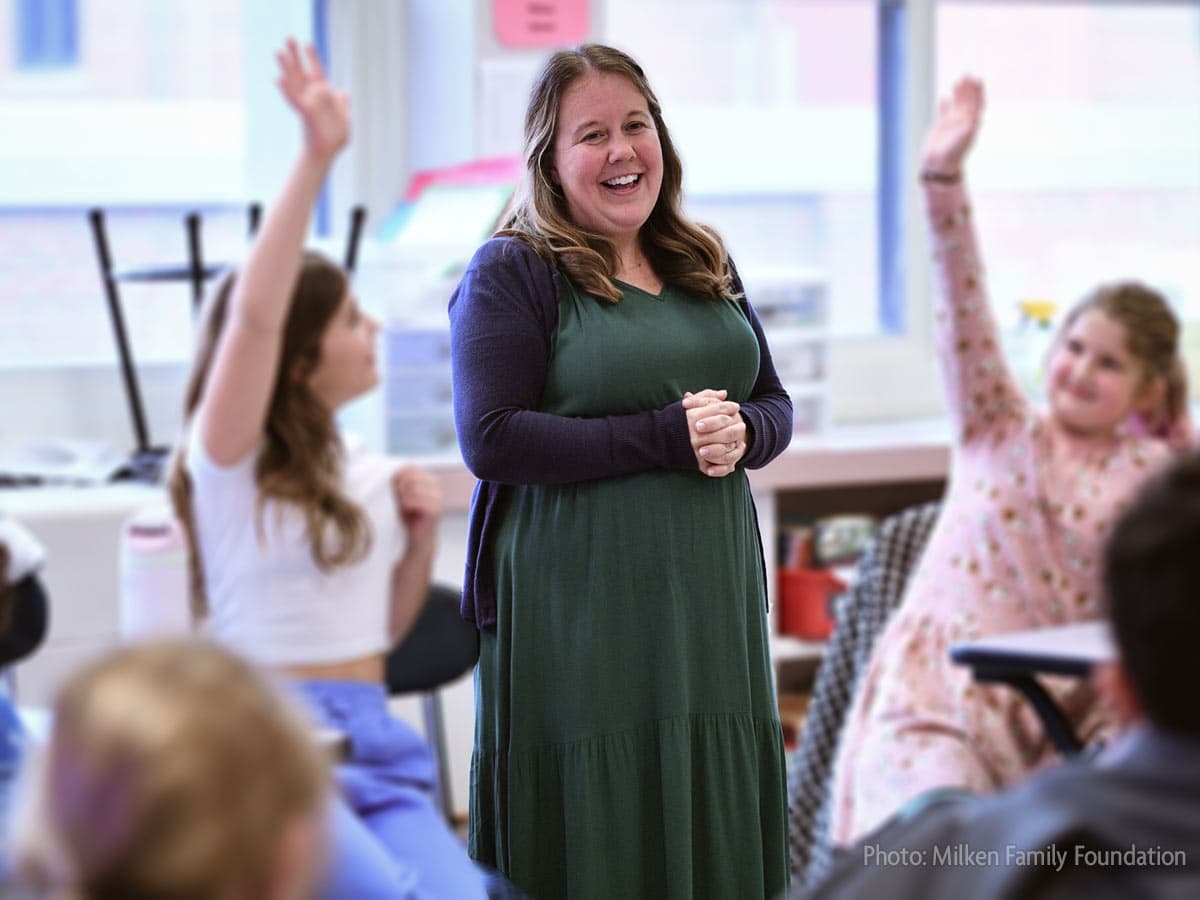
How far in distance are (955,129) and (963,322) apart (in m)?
0.33

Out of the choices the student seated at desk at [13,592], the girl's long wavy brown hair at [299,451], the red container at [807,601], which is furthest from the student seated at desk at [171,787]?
the red container at [807,601]

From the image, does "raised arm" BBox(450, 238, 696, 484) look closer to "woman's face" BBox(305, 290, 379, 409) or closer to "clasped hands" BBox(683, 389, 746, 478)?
"clasped hands" BBox(683, 389, 746, 478)

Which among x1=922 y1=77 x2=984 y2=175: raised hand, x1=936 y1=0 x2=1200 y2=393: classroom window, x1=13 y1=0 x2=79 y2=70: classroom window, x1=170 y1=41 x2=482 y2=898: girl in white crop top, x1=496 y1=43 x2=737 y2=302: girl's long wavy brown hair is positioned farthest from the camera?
x1=936 y1=0 x2=1200 y2=393: classroom window

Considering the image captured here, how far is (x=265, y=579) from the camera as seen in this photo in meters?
2.03

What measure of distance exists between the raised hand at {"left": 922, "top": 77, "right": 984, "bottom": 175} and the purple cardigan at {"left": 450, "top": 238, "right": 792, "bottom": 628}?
1.00m

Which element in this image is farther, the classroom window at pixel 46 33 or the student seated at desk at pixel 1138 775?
the classroom window at pixel 46 33

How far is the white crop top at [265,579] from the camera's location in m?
2.03

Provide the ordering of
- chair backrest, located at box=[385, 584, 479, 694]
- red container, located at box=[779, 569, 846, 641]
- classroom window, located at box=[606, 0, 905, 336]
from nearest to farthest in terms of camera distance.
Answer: chair backrest, located at box=[385, 584, 479, 694] < red container, located at box=[779, 569, 846, 641] < classroom window, located at box=[606, 0, 905, 336]

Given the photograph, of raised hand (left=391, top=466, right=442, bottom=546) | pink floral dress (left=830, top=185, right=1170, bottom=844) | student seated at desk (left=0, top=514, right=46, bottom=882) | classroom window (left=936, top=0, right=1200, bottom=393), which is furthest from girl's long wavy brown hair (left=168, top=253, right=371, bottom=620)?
classroom window (left=936, top=0, right=1200, bottom=393)

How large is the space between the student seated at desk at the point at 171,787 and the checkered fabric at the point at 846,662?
202 centimetres

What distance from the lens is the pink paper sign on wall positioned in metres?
3.50

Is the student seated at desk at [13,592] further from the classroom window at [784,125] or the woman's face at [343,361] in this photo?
the classroom window at [784,125]

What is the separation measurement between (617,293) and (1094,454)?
126 centimetres

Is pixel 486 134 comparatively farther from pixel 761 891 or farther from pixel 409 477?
pixel 761 891
